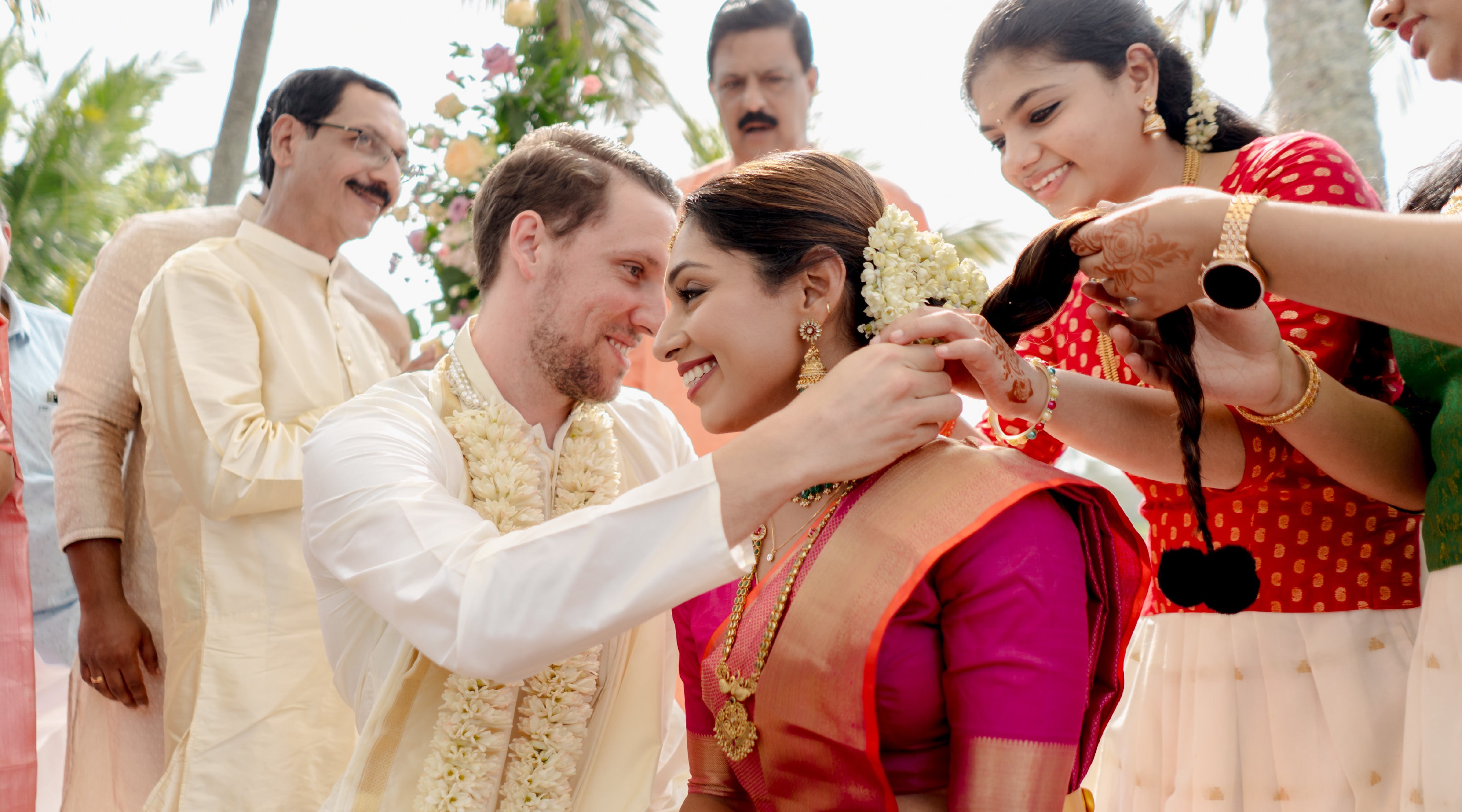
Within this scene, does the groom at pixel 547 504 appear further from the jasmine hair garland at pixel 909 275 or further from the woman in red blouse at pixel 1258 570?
the woman in red blouse at pixel 1258 570

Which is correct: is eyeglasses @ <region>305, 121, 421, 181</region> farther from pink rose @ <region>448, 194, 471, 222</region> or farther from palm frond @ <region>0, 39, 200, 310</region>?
palm frond @ <region>0, 39, 200, 310</region>

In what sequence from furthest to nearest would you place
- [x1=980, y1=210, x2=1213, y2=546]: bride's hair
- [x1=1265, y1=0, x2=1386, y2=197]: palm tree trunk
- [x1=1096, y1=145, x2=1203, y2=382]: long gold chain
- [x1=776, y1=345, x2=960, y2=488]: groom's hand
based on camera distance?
[x1=1265, y1=0, x2=1386, y2=197]: palm tree trunk < [x1=1096, y1=145, x2=1203, y2=382]: long gold chain < [x1=980, y1=210, x2=1213, y2=546]: bride's hair < [x1=776, y1=345, x2=960, y2=488]: groom's hand

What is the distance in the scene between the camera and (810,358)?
2150mm

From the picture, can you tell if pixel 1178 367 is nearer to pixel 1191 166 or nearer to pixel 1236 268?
pixel 1236 268

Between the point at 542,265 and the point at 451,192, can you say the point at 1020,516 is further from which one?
the point at 451,192

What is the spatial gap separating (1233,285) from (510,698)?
5.42 ft

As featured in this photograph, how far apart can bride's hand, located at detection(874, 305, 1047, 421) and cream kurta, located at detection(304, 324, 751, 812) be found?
425mm

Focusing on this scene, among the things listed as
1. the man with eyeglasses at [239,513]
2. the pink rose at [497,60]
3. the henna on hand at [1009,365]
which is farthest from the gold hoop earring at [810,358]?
the pink rose at [497,60]

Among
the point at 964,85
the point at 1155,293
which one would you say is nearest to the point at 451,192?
the point at 964,85

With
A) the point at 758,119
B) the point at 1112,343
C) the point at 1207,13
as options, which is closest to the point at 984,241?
the point at 1207,13

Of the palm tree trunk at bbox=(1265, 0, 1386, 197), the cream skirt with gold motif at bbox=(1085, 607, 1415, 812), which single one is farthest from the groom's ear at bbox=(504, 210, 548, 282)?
the palm tree trunk at bbox=(1265, 0, 1386, 197)

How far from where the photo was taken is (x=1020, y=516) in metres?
1.87

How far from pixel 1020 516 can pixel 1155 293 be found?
414 mm

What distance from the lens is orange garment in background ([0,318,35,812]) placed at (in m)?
2.99
